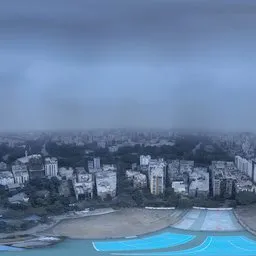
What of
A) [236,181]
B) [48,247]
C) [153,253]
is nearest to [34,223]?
[48,247]

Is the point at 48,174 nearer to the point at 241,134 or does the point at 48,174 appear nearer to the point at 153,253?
the point at 153,253

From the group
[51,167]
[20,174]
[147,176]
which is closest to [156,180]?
[147,176]

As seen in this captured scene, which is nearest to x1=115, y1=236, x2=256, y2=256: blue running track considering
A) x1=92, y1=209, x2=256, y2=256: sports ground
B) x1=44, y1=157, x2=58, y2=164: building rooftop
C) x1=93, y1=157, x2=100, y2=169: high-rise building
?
x1=92, y1=209, x2=256, y2=256: sports ground

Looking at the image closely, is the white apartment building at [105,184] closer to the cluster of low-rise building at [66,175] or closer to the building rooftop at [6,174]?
the cluster of low-rise building at [66,175]

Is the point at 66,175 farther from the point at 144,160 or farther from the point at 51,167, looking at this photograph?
the point at 144,160

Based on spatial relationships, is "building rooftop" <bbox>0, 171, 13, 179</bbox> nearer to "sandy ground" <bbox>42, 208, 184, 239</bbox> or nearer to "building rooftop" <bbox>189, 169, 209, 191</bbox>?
Result: "sandy ground" <bbox>42, 208, 184, 239</bbox>
